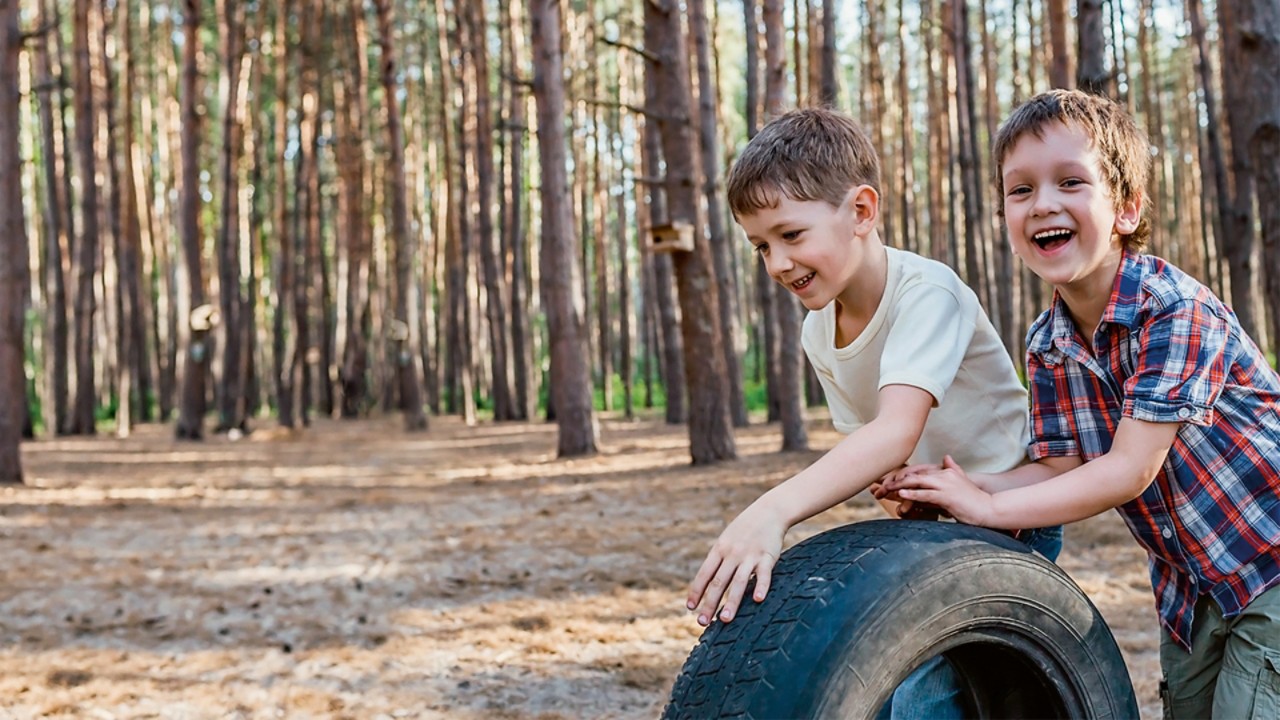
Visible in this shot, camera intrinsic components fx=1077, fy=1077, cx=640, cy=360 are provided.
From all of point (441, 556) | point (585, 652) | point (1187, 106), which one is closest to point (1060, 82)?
point (441, 556)

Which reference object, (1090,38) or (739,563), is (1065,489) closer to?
(739,563)

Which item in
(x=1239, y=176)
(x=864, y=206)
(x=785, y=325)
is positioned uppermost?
(x=1239, y=176)

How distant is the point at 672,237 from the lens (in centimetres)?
939

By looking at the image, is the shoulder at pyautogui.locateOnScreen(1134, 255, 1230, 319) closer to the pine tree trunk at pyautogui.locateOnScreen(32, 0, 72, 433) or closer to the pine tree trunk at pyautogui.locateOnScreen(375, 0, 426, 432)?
the pine tree trunk at pyautogui.locateOnScreen(375, 0, 426, 432)

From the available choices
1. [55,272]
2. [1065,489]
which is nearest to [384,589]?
[1065,489]

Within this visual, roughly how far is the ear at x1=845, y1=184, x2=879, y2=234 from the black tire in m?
0.56

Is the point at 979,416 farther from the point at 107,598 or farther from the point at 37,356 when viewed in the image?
the point at 37,356

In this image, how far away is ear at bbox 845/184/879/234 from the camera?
1992 millimetres

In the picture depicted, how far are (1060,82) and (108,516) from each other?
850cm

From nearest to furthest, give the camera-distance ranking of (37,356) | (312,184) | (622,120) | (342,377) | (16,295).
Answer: (16,295)
(312,184)
(342,377)
(622,120)
(37,356)

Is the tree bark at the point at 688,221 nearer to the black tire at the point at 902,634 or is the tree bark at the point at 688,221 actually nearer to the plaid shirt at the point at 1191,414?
the plaid shirt at the point at 1191,414

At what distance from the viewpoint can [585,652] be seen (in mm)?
4320

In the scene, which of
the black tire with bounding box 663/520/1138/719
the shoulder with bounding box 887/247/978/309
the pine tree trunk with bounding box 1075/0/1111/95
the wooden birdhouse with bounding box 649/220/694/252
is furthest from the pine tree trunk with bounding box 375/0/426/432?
the black tire with bounding box 663/520/1138/719

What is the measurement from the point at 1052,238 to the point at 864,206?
34 cm
